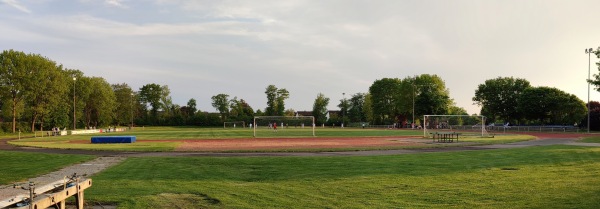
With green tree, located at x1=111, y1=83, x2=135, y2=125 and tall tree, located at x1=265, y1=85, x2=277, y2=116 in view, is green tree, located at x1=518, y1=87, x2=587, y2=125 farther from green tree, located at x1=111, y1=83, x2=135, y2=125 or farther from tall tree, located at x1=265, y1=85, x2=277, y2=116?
green tree, located at x1=111, y1=83, x2=135, y2=125

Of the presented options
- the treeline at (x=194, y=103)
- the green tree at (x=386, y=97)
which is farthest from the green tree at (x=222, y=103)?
the green tree at (x=386, y=97)

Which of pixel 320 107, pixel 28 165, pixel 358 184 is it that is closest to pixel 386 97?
pixel 320 107

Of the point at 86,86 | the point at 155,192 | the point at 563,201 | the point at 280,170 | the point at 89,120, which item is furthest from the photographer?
the point at 89,120

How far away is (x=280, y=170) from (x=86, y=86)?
9043 cm

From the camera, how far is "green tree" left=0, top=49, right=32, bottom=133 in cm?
6956

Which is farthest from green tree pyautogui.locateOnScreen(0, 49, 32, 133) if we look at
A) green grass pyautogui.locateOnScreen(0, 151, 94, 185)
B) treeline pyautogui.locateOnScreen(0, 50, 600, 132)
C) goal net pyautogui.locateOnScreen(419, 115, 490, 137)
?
goal net pyautogui.locateOnScreen(419, 115, 490, 137)

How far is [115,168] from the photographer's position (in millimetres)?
17609

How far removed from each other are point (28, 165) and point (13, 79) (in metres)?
60.9

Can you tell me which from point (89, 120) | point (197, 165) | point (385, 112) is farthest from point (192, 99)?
point (197, 165)

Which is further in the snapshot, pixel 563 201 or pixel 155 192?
pixel 155 192

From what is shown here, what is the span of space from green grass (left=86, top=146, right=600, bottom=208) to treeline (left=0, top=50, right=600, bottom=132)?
6349 cm

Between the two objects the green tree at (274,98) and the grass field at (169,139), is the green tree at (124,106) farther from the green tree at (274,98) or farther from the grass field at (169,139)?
the grass field at (169,139)

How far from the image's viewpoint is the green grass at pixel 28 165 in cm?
1561

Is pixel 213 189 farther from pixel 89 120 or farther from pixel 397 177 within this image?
pixel 89 120
